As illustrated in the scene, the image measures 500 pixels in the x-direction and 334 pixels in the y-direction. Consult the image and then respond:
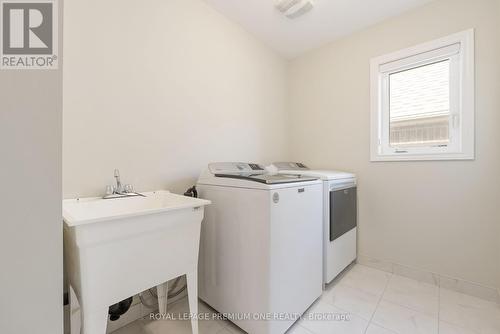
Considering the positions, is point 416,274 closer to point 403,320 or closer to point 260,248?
point 403,320

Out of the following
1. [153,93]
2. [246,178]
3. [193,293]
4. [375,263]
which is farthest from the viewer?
[375,263]

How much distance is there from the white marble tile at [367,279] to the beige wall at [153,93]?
150 cm

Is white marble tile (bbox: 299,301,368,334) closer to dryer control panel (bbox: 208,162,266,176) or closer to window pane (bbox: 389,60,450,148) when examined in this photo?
dryer control panel (bbox: 208,162,266,176)

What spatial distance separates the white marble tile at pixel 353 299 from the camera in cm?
147

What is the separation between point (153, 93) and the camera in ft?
4.86

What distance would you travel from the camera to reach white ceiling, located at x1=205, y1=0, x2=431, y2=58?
1798 millimetres

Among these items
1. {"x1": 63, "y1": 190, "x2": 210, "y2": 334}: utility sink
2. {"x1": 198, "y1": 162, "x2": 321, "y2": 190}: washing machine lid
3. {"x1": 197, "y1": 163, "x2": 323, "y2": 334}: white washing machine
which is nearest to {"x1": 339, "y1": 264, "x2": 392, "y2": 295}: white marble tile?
{"x1": 197, "y1": 163, "x2": 323, "y2": 334}: white washing machine

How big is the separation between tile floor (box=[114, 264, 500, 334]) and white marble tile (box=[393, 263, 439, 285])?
5 centimetres

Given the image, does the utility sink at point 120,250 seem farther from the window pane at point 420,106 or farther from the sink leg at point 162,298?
the window pane at point 420,106

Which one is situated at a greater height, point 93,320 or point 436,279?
point 93,320

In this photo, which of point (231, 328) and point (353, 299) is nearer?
point (231, 328)

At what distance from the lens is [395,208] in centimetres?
197

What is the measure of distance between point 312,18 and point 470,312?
2.59 metres

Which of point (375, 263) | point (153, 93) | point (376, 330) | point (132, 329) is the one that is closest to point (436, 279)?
point (375, 263)
